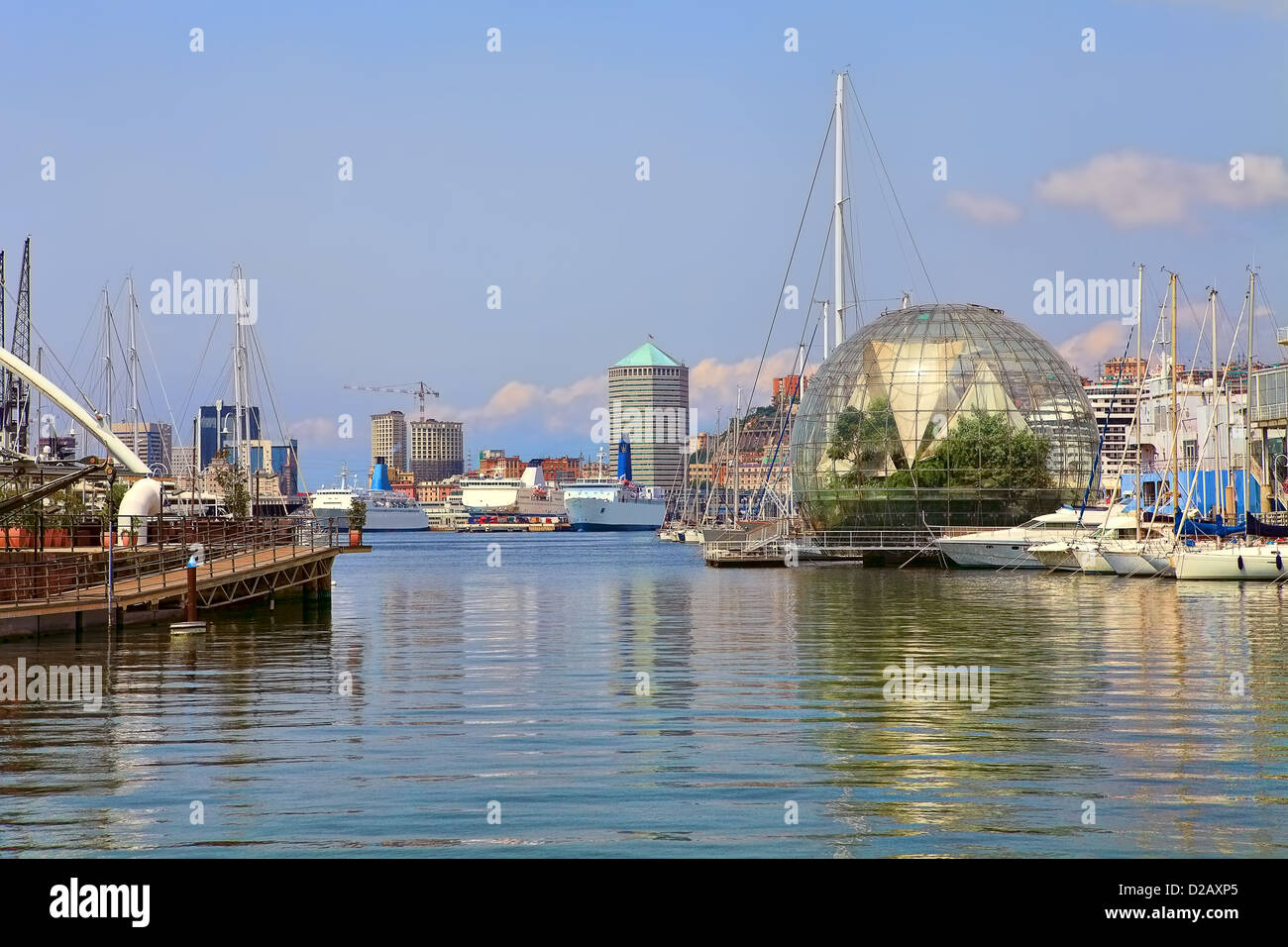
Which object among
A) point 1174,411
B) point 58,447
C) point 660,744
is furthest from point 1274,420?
point 660,744

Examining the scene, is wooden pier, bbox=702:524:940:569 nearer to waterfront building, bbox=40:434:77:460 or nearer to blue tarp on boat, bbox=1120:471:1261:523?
blue tarp on boat, bbox=1120:471:1261:523

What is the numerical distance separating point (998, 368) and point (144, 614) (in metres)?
70.9

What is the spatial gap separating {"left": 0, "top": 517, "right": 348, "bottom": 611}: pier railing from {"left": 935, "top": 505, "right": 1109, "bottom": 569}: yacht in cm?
3946

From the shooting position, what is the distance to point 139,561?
48.7 m

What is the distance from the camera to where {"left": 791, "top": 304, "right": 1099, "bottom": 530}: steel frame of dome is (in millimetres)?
Result: 98750

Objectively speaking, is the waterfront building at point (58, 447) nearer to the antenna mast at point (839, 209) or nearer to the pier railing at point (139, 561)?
the pier railing at point (139, 561)

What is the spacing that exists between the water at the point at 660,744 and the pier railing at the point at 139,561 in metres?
3.78

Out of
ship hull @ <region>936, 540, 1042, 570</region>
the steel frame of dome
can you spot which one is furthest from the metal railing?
ship hull @ <region>936, 540, 1042, 570</region>

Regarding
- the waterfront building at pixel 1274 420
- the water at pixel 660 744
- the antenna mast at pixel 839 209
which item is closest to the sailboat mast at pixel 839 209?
the antenna mast at pixel 839 209

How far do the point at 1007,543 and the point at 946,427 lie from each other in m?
15.4
